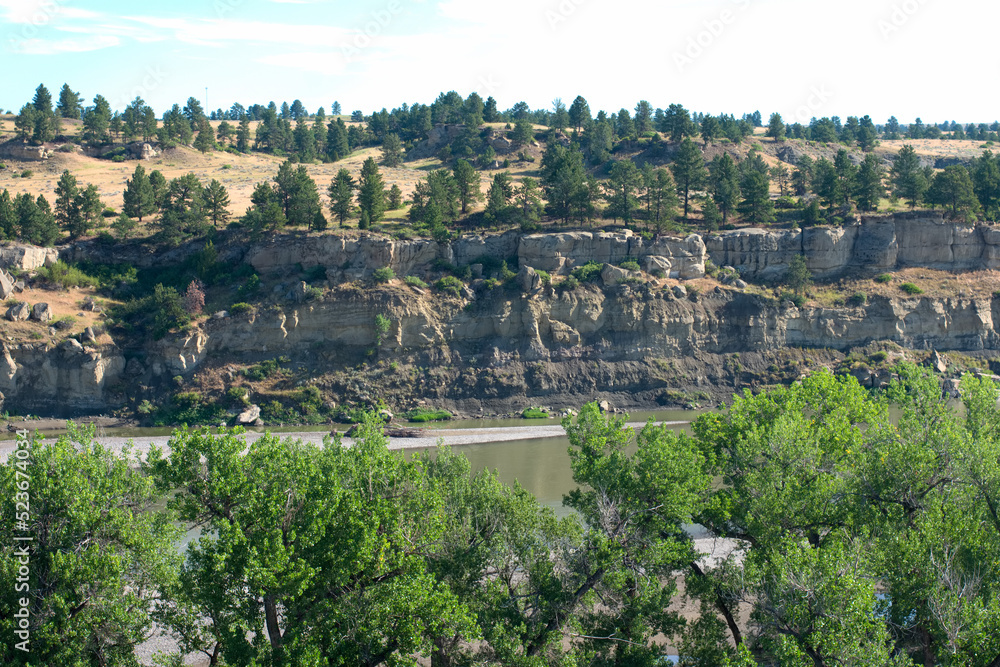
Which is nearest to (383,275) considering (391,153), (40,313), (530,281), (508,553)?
(530,281)

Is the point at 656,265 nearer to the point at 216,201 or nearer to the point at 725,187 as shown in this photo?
the point at 725,187

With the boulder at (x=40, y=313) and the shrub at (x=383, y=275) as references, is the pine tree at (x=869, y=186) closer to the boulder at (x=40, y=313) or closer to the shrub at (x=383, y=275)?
the shrub at (x=383, y=275)

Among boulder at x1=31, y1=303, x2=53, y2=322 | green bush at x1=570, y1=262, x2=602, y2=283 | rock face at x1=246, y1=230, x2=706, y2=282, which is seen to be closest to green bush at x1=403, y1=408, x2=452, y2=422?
rock face at x1=246, y1=230, x2=706, y2=282

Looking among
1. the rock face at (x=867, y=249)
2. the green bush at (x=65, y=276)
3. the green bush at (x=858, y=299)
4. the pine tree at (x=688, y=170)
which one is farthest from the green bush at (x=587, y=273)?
the green bush at (x=65, y=276)

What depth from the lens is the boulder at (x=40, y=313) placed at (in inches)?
1971

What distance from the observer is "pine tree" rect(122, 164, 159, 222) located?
60781 mm

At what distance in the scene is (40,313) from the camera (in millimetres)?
50062

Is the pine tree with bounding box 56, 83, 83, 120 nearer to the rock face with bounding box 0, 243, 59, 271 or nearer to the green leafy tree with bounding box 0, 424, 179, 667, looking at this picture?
the rock face with bounding box 0, 243, 59, 271

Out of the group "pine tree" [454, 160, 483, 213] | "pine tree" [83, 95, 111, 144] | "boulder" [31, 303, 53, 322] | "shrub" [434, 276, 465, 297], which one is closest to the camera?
"boulder" [31, 303, 53, 322]

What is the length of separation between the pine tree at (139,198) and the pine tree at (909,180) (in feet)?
204

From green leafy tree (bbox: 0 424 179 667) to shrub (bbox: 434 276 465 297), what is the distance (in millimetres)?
39073

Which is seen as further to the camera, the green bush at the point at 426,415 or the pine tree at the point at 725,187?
the pine tree at the point at 725,187

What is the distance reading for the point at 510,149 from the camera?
89.5 m

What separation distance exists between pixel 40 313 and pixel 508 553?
4542 centimetres
